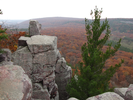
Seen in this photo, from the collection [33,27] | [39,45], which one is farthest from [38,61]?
[33,27]

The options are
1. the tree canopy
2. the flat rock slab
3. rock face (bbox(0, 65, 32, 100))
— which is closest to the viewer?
rock face (bbox(0, 65, 32, 100))

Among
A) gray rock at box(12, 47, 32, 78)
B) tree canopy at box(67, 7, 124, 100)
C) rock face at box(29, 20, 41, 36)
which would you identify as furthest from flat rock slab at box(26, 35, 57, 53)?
tree canopy at box(67, 7, 124, 100)

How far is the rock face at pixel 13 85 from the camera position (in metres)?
1.81

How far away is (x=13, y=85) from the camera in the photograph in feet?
6.57

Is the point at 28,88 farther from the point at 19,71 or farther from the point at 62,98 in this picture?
the point at 62,98

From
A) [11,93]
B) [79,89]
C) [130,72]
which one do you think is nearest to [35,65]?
[79,89]

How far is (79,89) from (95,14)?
6083 millimetres

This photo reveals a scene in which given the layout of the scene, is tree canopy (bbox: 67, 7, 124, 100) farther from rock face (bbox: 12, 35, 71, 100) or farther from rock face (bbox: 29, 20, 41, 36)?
rock face (bbox: 29, 20, 41, 36)

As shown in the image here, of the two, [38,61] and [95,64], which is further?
[38,61]

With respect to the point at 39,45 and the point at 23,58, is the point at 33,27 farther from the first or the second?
the point at 23,58

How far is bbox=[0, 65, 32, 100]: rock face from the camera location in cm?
181

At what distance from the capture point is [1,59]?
465 inches

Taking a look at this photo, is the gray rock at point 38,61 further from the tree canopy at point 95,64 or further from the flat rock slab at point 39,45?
the tree canopy at point 95,64

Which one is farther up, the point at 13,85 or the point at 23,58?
the point at 13,85
